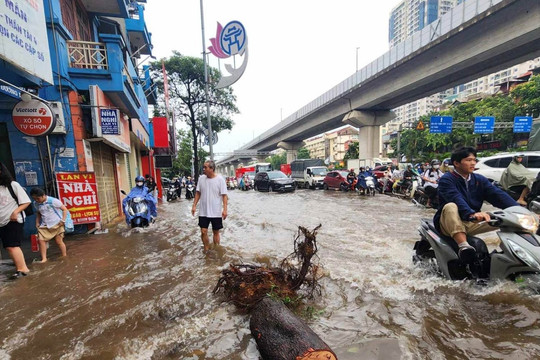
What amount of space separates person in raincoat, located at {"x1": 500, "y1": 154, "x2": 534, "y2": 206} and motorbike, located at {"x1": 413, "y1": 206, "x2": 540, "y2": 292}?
630 cm

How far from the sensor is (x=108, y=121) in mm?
6949

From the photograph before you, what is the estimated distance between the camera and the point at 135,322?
271cm

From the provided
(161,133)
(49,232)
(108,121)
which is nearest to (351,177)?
(161,133)

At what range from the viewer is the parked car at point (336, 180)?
17.3 m

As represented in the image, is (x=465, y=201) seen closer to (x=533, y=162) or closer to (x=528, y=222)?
(x=528, y=222)

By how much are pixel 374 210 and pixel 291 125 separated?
2787cm

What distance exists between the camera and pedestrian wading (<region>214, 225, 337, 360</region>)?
5.90 feet

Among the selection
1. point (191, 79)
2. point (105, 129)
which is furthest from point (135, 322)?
point (191, 79)

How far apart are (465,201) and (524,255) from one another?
72cm

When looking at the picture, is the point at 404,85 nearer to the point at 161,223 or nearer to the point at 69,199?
the point at 161,223

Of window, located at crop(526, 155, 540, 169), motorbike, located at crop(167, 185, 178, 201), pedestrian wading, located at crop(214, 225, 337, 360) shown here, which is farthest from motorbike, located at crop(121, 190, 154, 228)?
window, located at crop(526, 155, 540, 169)

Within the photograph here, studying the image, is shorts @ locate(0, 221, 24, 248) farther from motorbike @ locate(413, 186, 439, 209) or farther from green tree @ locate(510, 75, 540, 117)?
green tree @ locate(510, 75, 540, 117)

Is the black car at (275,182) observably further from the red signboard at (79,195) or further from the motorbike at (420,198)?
the red signboard at (79,195)

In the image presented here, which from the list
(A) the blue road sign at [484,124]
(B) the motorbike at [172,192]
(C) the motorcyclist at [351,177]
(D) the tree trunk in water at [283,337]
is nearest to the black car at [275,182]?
(C) the motorcyclist at [351,177]
